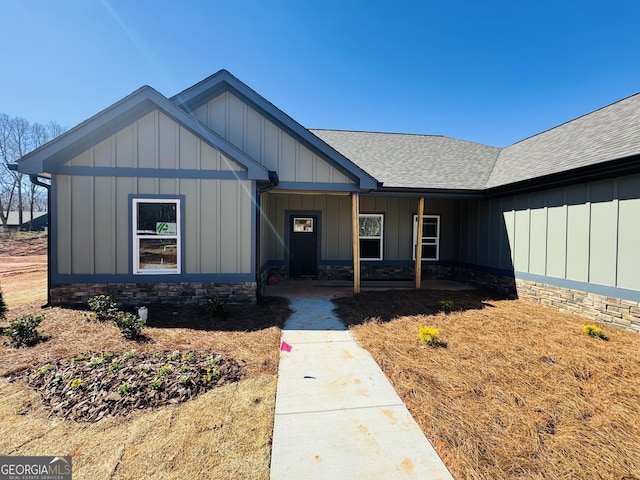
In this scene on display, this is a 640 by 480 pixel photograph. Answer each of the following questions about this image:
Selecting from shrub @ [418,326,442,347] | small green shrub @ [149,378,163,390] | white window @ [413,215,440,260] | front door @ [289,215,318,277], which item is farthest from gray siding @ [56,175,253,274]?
white window @ [413,215,440,260]

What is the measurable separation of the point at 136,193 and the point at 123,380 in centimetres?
437

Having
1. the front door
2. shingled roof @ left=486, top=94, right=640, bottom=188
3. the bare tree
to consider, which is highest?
the bare tree

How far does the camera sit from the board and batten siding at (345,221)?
10125 mm

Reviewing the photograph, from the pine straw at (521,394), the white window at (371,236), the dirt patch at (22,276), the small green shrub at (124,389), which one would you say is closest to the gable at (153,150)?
the dirt patch at (22,276)

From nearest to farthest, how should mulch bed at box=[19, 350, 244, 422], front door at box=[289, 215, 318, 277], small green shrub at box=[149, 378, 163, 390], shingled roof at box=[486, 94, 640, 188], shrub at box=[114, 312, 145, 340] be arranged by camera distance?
mulch bed at box=[19, 350, 244, 422] → small green shrub at box=[149, 378, 163, 390] → shrub at box=[114, 312, 145, 340] → shingled roof at box=[486, 94, 640, 188] → front door at box=[289, 215, 318, 277]

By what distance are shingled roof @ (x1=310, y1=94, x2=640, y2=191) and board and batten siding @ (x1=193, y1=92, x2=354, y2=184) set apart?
240 centimetres

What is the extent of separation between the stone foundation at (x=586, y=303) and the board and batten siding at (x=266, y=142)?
5.69 metres

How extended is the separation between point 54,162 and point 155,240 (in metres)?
2.58

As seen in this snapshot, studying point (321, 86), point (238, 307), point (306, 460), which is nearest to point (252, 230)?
point (238, 307)

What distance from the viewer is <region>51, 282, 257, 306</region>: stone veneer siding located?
608 centimetres

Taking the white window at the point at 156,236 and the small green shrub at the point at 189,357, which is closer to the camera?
the small green shrub at the point at 189,357

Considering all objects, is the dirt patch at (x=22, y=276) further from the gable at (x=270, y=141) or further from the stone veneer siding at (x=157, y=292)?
the gable at (x=270, y=141)

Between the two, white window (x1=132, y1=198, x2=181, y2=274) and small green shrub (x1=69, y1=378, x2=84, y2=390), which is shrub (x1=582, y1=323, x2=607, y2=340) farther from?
white window (x1=132, y1=198, x2=181, y2=274)

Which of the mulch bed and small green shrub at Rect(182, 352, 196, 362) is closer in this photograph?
the mulch bed
